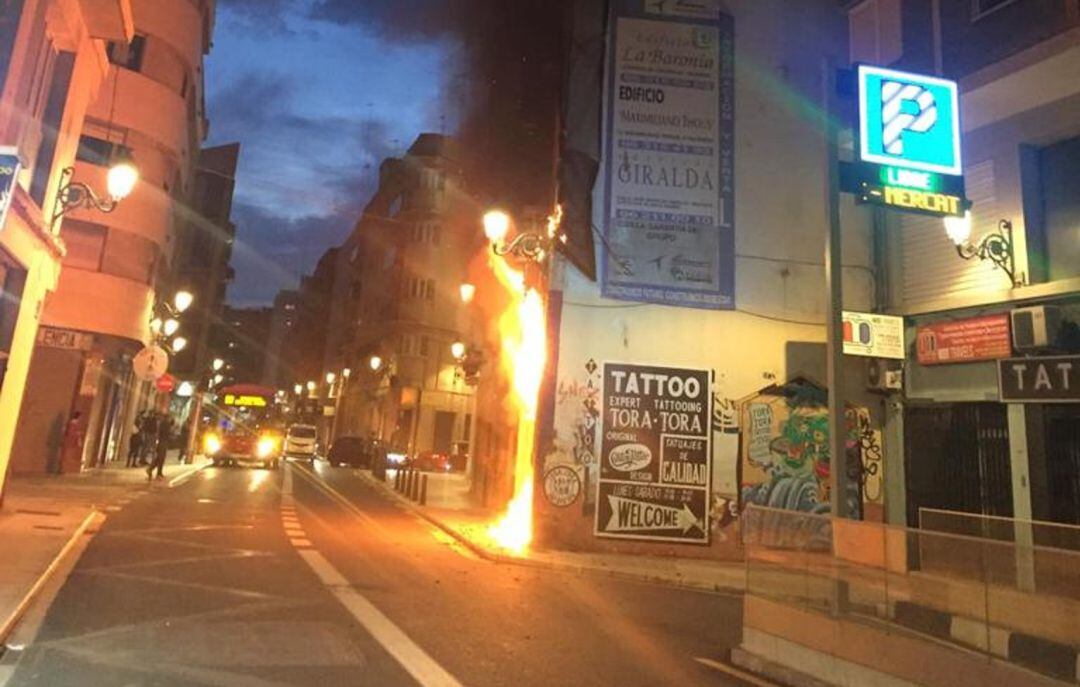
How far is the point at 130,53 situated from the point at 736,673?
997 inches

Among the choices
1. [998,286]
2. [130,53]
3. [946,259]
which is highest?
[130,53]

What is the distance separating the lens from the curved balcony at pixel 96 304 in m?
21.5

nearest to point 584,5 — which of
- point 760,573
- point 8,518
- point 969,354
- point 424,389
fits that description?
point 969,354

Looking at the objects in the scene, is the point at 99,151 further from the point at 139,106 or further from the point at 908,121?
the point at 908,121

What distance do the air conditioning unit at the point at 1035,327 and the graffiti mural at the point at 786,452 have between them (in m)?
4.03

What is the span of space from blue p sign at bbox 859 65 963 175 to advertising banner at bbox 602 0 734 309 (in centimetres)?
525

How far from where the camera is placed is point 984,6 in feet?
43.2

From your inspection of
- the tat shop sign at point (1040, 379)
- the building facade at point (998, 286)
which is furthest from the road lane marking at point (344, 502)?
the tat shop sign at point (1040, 379)

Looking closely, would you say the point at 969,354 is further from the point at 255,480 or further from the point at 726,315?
the point at 255,480

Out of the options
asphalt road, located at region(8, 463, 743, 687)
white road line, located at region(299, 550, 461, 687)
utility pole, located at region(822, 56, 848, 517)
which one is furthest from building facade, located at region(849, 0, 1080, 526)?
white road line, located at region(299, 550, 461, 687)

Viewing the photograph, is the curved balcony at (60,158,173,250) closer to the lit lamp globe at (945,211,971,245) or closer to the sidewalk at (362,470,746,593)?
the sidewalk at (362,470,746,593)

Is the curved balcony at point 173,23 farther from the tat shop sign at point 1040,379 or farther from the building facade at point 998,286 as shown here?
the tat shop sign at point 1040,379

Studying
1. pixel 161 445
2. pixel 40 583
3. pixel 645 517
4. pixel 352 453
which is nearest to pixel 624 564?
pixel 645 517

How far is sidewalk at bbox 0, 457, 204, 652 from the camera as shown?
24.7ft
